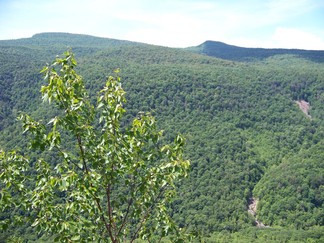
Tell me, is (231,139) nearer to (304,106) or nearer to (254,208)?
(254,208)

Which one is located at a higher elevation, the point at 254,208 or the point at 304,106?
the point at 304,106

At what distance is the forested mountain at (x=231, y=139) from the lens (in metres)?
114

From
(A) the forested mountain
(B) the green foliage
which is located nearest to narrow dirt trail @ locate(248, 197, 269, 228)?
(A) the forested mountain

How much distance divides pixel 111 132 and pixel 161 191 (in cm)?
256

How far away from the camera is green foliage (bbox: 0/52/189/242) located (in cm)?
866

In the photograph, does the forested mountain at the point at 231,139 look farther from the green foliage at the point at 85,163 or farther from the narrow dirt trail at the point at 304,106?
the green foliage at the point at 85,163

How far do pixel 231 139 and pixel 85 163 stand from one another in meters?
152

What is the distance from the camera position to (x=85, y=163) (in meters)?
9.24

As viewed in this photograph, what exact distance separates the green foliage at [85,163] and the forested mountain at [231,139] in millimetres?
85204

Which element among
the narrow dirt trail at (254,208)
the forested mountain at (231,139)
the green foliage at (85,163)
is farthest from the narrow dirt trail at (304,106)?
the green foliage at (85,163)

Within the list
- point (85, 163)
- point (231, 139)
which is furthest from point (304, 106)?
point (85, 163)

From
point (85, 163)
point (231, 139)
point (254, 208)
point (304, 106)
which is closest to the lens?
point (85, 163)

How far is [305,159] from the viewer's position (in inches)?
5374

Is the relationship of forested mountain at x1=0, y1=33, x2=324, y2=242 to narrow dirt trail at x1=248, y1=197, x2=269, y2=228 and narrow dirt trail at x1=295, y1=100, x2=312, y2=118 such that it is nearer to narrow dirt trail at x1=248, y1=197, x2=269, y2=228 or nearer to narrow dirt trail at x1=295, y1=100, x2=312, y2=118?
narrow dirt trail at x1=248, y1=197, x2=269, y2=228
